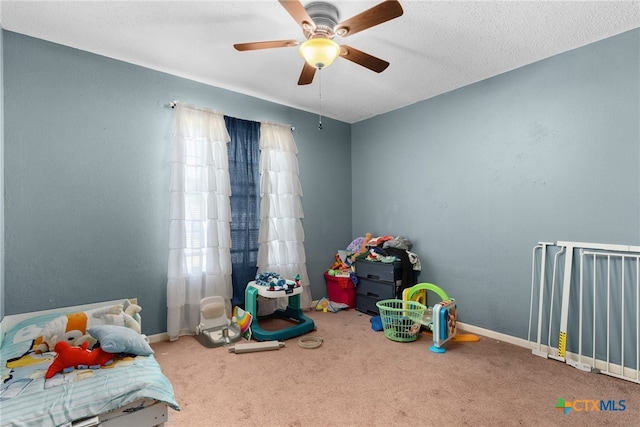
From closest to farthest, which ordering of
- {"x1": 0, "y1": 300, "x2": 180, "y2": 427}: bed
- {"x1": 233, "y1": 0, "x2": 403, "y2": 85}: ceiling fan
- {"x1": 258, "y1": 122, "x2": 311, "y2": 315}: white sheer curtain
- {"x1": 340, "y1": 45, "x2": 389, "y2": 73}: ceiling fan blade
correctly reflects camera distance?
{"x1": 0, "y1": 300, "x2": 180, "y2": 427}: bed → {"x1": 233, "y1": 0, "x2": 403, "y2": 85}: ceiling fan → {"x1": 340, "y1": 45, "x2": 389, "y2": 73}: ceiling fan blade → {"x1": 258, "y1": 122, "x2": 311, "y2": 315}: white sheer curtain

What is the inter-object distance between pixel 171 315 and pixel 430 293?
109 inches

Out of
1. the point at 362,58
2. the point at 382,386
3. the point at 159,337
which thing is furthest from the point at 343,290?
the point at 362,58

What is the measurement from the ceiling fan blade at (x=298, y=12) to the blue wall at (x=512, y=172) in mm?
2163

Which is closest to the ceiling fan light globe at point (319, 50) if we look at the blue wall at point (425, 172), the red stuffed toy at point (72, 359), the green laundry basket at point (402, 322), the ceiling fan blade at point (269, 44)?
the ceiling fan blade at point (269, 44)

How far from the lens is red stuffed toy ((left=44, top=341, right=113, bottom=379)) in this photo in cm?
161

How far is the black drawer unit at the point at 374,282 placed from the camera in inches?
139

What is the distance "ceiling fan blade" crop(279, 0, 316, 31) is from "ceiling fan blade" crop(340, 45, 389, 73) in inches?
10.4

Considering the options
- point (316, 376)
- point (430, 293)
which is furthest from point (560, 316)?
point (316, 376)

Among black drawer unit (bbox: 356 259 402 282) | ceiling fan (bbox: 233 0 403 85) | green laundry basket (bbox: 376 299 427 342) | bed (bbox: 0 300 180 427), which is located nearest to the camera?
bed (bbox: 0 300 180 427)

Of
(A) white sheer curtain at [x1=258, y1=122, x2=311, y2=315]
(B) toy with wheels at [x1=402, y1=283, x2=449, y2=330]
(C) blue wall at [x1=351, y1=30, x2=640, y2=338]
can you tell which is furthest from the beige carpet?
(A) white sheer curtain at [x1=258, y1=122, x2=311, y2=315]

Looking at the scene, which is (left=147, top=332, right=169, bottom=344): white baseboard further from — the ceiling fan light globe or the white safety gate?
the white safety gate

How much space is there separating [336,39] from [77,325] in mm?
2749

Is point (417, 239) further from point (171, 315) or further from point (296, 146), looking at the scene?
point (171, 315)

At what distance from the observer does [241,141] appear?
3.52 meters
